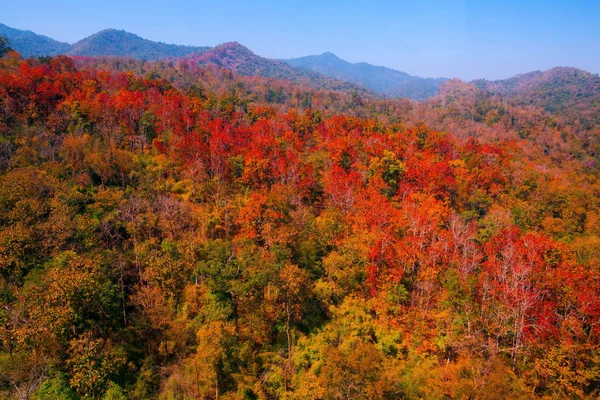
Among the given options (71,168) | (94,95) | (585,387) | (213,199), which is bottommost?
(585,387)

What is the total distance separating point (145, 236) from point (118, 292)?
7410 millimetres

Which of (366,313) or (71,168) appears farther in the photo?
(71,168)

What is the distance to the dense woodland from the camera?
66.8 ft

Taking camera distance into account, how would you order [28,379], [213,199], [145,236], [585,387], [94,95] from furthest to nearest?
[94,95], [213,199], [145,236], [585,387], [28,379]

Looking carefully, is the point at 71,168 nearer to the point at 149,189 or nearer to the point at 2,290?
the point at 149,189

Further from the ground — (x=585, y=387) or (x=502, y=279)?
(x=502, y=279)

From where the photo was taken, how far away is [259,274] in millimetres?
25109

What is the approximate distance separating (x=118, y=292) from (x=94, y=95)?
1537 inches

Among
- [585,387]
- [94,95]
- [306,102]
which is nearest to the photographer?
[585,387]

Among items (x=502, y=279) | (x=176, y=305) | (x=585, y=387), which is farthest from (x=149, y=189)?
(x=585, y=387)

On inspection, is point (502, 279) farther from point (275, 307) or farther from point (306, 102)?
point (306, 102)

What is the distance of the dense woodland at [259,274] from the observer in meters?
20.4

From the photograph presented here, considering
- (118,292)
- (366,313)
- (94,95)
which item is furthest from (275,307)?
(94,95)

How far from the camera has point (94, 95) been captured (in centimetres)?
5162
